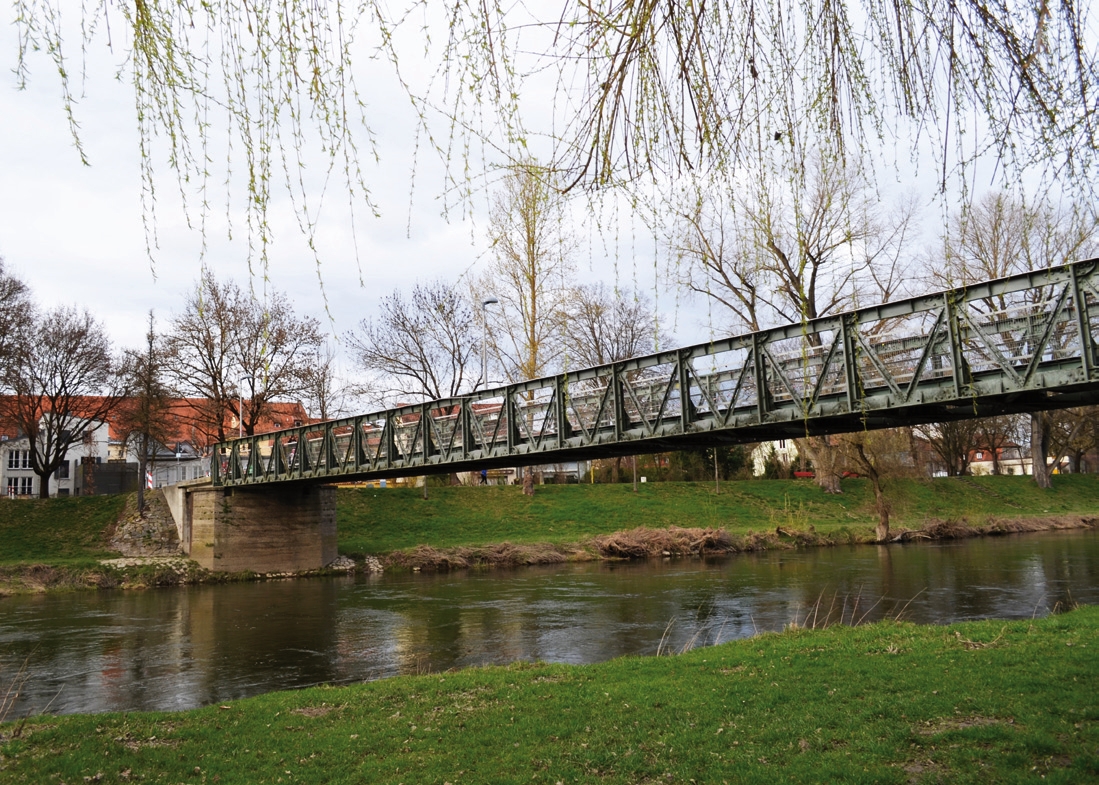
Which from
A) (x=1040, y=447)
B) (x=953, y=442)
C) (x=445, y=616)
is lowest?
(x=445, y=616)

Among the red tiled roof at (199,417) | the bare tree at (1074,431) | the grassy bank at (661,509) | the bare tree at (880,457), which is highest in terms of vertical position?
the red tiled roof at (199,417)

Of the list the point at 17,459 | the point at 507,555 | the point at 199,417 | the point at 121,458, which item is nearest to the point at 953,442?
the point at 507,555

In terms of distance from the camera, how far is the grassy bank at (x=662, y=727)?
679 centimetres

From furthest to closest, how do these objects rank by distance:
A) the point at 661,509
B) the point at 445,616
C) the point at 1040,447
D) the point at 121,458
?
1. the point at 121,458
2. the point at 1040,447
3. the point at 661,509
4. the point at 445,616

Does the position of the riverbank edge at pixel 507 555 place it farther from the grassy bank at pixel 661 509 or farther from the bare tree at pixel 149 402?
the bare tree at pixel 149 402

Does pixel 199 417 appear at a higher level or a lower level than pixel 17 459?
lower

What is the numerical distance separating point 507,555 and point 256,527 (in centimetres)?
1116

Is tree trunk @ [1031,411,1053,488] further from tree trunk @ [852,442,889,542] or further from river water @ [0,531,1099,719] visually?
river water @ [0,531,1099,719]

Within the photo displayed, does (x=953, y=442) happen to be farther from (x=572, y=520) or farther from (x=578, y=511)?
(x=572, y=520)

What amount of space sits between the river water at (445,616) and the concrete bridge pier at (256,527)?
9.36 feet

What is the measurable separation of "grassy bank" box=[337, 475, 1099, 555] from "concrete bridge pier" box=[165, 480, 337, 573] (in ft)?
8.85

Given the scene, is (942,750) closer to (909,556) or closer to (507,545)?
(909,556)

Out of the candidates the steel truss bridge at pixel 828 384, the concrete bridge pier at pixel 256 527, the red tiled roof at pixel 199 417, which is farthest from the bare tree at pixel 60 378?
the steel truss bridge at pixel 828 384

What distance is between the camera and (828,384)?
63.2 feet
